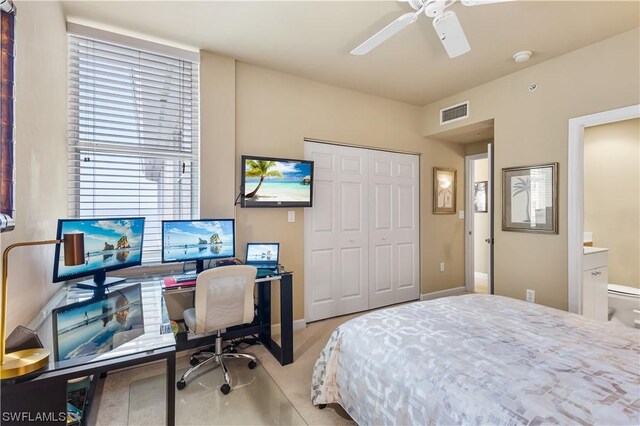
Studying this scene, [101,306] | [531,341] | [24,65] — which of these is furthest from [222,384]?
[24,65]

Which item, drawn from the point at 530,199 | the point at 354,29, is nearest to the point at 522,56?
the point at 530,199

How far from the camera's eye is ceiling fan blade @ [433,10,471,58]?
5.80 feet

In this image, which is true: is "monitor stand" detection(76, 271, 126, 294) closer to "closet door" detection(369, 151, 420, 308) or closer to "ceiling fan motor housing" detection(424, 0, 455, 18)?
"ceiling fan motor housing" detection(424, 0, 455, 18)

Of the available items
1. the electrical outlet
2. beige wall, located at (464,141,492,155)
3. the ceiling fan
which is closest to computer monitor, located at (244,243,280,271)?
the ceiling fan

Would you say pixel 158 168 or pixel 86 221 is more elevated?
pixel 158 168

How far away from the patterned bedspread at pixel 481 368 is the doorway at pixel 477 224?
289 centimetres

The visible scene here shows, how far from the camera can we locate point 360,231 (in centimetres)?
374

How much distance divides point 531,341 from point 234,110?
2.89 metres

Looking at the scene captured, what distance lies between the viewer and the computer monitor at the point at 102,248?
1.73 m

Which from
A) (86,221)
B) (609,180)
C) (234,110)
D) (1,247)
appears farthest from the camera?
(609,180)

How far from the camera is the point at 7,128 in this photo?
1.19 meters

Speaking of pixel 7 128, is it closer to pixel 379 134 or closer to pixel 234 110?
pixel 234 110

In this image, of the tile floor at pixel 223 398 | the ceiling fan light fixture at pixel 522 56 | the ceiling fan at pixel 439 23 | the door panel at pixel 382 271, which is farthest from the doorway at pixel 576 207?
the tile floor at pixel 223 398

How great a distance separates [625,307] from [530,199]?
163cm
